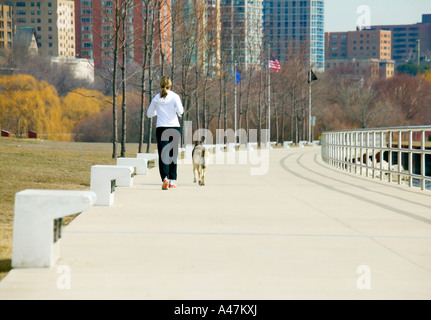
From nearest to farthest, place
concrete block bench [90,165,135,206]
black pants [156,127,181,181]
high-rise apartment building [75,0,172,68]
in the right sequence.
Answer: concrete block bench [90,165,135,206], black pants [156,127,181,181], high-rise apartment building [75,0,172,68]

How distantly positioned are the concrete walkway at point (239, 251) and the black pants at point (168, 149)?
1673 mm

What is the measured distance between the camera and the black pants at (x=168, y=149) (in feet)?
49.3

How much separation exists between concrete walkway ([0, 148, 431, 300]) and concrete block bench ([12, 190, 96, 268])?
0.16m

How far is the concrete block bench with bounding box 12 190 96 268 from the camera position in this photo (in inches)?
263

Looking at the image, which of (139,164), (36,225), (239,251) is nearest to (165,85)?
(139,164)

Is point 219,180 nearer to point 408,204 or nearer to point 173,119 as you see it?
point 173,119

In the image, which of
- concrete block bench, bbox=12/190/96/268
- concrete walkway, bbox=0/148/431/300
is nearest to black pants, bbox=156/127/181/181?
concrete walkway, bbox=0/148/431/300

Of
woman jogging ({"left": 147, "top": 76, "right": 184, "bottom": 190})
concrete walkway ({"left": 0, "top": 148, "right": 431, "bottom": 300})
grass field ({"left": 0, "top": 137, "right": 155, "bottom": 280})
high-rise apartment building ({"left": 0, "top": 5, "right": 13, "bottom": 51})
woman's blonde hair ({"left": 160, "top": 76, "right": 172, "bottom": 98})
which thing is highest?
high-rise apartment building ({"left": 0, "top": 5, "right": 13, "bottom": 51})

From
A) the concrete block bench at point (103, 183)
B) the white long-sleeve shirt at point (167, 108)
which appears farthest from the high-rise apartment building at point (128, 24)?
the concrete block bench at point (103, 183)

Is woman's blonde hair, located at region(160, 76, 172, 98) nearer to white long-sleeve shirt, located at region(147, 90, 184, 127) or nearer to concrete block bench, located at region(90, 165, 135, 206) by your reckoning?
white long-sleeve shirt, located at region(147, 90, 184, 127)

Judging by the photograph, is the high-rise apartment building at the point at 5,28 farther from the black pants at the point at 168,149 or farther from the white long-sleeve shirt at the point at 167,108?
the white long-sleeve shirt at the point at 167,108

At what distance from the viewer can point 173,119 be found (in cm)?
1520

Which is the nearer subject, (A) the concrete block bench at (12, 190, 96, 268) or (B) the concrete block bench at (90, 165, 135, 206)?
(A) the concrete block bench at (12, 190, 96, 268)
